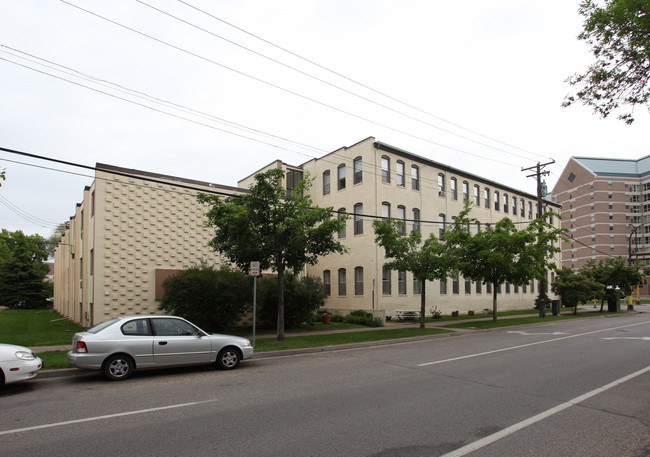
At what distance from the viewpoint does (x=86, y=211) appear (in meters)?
22.2

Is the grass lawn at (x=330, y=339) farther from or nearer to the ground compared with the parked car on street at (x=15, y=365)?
nearer to the ground

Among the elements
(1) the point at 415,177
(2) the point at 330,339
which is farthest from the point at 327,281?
(2) the point at 330,339

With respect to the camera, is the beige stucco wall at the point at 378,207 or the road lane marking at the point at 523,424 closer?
the road lane marking at the point at 523,424

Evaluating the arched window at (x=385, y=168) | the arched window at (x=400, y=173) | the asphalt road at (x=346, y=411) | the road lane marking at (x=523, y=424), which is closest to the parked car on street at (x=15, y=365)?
the asphalt road at (x=346, y=411)

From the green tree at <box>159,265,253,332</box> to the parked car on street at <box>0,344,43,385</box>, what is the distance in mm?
9037

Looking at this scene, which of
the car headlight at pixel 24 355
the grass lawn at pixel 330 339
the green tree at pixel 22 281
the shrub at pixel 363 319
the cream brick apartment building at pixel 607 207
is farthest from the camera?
the cream brick apartment building at pixel 607 207

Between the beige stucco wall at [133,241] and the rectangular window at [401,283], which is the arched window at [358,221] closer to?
the rectangular window at [401,283]

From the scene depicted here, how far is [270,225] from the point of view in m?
15.4

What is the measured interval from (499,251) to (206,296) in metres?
16.3

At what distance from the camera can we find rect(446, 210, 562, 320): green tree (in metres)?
23.1

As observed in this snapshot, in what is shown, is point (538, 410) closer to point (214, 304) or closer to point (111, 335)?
point (111, 335)

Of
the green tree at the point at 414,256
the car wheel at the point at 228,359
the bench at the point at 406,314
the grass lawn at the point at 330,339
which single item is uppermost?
the green tree at the point at 414,256

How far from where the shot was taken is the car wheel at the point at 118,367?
884 cm

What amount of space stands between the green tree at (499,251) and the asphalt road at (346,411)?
491 inches
